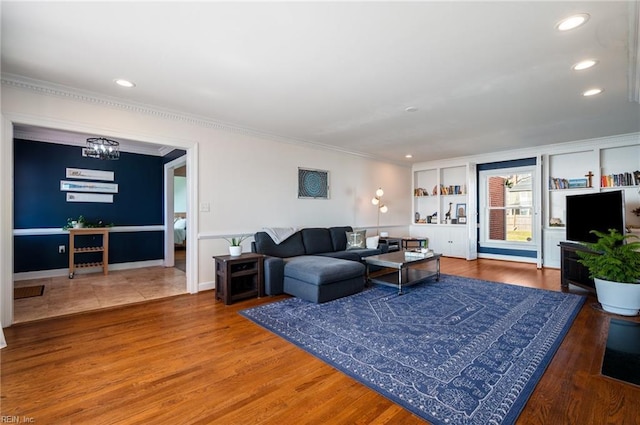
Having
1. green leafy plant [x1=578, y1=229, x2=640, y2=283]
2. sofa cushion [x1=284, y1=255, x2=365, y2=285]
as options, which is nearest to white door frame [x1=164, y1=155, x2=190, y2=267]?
sofa cushion [x1=284, y1=255, x2=365, y2=285]

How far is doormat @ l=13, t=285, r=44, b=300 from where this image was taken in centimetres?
386

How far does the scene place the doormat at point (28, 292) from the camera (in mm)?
3863

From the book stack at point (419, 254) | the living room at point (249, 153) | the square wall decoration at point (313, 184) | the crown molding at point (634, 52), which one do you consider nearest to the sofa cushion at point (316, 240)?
the living room at point (249, 153)

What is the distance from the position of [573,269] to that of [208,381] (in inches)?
196

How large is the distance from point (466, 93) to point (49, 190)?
6.66m

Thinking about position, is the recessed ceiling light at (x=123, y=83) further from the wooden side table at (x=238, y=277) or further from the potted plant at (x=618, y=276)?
the potted plant at (x=618, y=276)

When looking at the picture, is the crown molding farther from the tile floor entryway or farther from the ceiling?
the tile floor entryway

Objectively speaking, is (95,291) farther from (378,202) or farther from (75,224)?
(378,202)

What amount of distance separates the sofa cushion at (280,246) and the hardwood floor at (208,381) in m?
1.52

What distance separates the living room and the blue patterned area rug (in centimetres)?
25

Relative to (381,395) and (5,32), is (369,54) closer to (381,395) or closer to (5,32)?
(381,395)

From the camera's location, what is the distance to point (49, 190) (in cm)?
513

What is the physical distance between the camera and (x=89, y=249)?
17.1 ft

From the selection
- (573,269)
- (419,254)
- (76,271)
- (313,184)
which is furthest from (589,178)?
(76,271)
